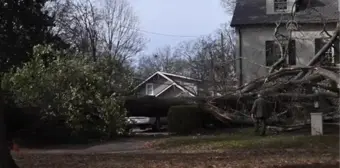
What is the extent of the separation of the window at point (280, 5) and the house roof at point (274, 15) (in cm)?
42

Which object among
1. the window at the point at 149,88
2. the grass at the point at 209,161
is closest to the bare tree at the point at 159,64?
the window at the point at 149,88

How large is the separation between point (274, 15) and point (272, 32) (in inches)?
44.9

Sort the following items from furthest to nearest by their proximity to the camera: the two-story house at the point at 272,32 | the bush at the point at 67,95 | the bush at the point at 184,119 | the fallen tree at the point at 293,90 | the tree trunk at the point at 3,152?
the two-story house at the point at 272,32
the bush at the point at 184,119
the bush at the point at 67,95
the fallen tree at the point at 293,90
the tree trunk at the point at 3,152

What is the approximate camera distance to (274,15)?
36156 millimetres

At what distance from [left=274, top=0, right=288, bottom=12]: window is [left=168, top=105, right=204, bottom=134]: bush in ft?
38.3

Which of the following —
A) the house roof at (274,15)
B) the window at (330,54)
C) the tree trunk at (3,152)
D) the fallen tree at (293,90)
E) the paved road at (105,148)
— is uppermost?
the house roof at (274,15)

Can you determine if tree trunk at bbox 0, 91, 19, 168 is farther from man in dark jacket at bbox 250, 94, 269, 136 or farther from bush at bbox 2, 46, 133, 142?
bush at bbox 2, 46, 133, 142

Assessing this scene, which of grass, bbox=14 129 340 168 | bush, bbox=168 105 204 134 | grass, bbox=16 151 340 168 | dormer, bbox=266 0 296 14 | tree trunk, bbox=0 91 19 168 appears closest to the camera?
tree trunk, bbox=0 91 19 168

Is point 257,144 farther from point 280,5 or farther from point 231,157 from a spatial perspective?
point 280,5

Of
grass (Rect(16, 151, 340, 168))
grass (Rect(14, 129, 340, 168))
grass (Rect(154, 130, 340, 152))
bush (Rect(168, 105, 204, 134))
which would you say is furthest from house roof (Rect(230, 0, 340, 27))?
grass (Rect(16, 151, 340, 168))

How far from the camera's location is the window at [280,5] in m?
35.8

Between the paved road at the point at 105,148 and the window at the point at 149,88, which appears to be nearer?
the paved road at the point at 105,148

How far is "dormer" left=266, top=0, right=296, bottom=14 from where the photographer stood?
35.7m

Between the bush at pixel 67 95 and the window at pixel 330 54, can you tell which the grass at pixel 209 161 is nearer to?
the bush at pixel 67 95
